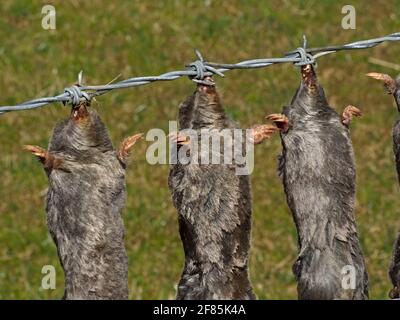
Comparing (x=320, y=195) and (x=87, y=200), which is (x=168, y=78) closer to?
(x=87, y=200)

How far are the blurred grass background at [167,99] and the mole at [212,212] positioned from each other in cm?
392

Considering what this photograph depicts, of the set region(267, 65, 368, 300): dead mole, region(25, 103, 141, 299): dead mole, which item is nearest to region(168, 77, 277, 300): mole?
region(267, 65, 368, 300): dead mole

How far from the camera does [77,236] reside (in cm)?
424

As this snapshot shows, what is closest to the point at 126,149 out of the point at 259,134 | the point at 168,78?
the point at 168,78

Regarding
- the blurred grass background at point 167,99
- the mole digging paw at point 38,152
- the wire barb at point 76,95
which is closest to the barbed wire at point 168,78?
the wire barb at point 76,95

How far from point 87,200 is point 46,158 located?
0.76ft

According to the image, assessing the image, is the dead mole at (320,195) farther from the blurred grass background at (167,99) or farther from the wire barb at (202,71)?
the blurred grass background at (167,99)

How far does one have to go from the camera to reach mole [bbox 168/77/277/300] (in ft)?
14.0

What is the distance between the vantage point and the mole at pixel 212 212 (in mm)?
4254

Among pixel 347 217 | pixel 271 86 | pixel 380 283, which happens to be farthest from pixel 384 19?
pixel 347 217

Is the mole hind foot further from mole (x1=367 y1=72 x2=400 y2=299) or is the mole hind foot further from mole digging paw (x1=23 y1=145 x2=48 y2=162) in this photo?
mole (x1=367 y1=72 x2=400 y2=299)

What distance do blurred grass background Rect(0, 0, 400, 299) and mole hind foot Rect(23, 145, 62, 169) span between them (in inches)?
159
